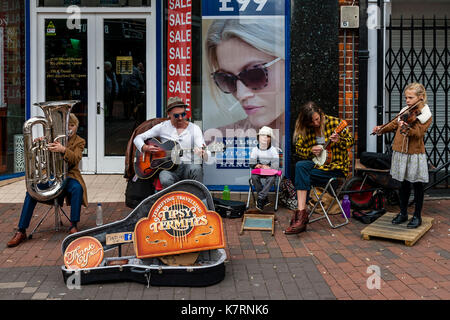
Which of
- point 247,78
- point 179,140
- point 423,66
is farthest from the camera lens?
point 423,66

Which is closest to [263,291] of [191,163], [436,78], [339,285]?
[339,285]

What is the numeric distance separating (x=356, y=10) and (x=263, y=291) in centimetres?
460

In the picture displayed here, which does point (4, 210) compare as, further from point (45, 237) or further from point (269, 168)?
point (269, 168)

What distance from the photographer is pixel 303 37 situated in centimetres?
747

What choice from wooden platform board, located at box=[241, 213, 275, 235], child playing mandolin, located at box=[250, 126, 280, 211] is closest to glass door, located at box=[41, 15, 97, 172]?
child playing mandolin, located at box=[250, 126, 280, 211]

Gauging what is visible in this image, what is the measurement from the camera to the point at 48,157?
5.72m

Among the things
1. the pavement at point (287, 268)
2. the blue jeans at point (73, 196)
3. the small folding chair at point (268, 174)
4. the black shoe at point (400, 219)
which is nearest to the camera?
the pavement at point (287, 268)

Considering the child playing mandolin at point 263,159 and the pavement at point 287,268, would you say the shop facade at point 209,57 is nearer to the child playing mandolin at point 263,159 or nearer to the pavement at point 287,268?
the child playing mandolin at point 263,159

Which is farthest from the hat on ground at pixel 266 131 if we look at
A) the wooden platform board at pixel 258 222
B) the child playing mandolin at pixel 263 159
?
the wooden platform board at pixel 258 222

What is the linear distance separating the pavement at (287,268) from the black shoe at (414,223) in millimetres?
162

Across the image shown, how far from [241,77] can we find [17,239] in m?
3.70

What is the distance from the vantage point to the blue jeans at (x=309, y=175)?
6.20 meters

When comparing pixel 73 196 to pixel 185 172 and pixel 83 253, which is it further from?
pixel 83 253

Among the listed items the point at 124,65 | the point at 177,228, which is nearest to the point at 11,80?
the point at 124,65
